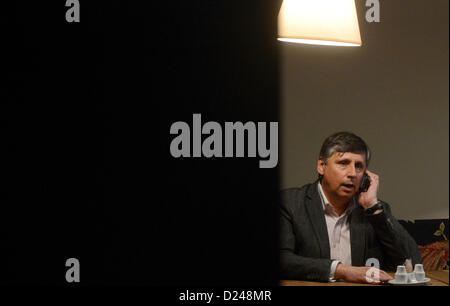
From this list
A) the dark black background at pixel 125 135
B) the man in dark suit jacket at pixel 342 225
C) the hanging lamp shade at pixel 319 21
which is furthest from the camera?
the man in dark suit jacket at pixel 342 225

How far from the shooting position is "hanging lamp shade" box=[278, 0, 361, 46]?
2.01 metres

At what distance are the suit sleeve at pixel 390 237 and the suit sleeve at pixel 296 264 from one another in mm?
186

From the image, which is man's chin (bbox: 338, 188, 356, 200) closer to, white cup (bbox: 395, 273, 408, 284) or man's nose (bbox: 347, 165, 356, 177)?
man's nose (bbox: 347, 165, 356, 177)

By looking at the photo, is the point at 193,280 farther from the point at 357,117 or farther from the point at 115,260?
the point at 357,117

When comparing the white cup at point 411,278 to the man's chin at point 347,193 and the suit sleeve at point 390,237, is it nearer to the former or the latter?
the suit sleeve at point 390,237

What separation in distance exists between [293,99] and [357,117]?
0.21 meters

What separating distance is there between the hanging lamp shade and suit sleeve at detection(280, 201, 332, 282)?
542mm

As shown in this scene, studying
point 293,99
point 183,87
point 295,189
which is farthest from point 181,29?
point 295,189

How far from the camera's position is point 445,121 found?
2.32 m

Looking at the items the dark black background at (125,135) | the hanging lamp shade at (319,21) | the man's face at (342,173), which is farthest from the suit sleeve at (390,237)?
the hanging lamp shade at (319,21)

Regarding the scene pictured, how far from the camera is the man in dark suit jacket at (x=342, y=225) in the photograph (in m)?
2.24

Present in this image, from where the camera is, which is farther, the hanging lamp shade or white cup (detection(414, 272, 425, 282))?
white cup (detection(414, 272, 425, 282))

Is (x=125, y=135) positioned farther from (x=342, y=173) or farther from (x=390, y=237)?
(x=390, y=237)

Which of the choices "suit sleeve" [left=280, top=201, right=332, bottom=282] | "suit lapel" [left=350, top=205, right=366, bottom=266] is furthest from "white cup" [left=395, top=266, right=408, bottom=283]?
"suit sleeve" [left=280, top=201, right=332, bottom=282]
